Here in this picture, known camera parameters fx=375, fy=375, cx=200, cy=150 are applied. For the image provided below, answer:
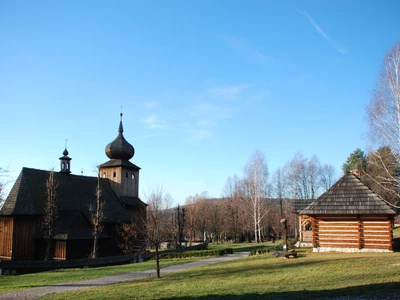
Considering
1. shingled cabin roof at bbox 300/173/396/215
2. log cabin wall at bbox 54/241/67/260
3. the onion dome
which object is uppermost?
the onion dome

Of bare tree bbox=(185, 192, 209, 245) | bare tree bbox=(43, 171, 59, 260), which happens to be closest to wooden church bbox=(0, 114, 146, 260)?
bare tree bbox=(43, 171, 59, 260)

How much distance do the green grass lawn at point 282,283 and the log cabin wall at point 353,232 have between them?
4.72m

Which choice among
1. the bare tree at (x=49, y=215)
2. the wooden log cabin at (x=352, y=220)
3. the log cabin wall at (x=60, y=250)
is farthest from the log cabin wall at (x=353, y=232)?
the bare tree at (x=49, y=215)

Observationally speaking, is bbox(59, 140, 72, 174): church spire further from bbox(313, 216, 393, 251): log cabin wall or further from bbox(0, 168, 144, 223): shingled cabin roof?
bbox(313, 216, 393, 251): log cabin wall

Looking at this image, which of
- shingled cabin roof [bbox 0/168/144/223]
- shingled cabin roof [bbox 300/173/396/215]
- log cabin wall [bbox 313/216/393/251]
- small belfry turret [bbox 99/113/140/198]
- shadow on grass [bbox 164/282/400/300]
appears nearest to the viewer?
shadow on grass [bbox 164/282/400/300]

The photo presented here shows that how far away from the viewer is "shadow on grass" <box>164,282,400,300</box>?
396 inches

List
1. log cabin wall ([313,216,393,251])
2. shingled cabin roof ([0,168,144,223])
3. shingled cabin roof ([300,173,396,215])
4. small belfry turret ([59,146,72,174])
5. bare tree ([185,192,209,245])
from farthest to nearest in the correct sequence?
bare tree ([185,192,209,245]) < small belfry turret ([59,146,72,174]) < shingled cabin roof ([0,168,144,223]) < shingled cabin roof ([300,173,396,215]) < log cabin wall ([313,216,393,251])

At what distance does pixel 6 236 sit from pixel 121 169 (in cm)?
1516

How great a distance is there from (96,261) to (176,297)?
2027 cm

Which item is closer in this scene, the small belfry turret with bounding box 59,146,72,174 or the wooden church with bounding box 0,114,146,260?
the wooden church with bounding box 0,114,146,260

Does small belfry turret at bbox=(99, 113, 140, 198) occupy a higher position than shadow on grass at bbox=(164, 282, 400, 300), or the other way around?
small belfry turret at bbox=(99, 113, 140, 198)

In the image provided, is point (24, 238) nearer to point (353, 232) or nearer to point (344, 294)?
point (353, 232)

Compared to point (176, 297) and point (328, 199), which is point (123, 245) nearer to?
point (328, 199)

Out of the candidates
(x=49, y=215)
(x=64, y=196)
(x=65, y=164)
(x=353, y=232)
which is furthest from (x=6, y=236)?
(x=353, y=232)
